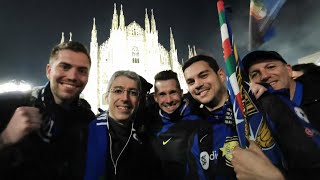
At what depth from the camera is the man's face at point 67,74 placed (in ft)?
7.27

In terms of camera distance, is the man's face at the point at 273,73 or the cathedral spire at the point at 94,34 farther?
the cathedral spire at the point at 94,34

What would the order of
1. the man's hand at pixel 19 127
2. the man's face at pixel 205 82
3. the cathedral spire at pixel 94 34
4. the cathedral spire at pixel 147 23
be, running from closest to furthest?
1. the man's hand at pixel 19 127
2. the man's face at pixel 205 82
3. the cathedral spire at pixel 94 34
4. the cathedral spire at pixel 147 23

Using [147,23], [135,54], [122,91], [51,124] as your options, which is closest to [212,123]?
[122,91]

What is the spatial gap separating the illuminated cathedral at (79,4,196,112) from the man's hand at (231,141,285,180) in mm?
25252

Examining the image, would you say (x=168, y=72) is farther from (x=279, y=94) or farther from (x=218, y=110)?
(x=279, y=94)

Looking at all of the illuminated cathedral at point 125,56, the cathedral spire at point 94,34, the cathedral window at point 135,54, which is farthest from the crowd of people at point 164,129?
the cathedral spire at point 94,34

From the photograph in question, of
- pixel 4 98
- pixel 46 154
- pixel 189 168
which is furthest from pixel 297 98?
pixel 4 98

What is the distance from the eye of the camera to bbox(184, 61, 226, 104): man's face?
7.69 feet

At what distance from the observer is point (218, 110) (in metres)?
2.25

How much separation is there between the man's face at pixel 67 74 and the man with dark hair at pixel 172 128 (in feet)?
3.74

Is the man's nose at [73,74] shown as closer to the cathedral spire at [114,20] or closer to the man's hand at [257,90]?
the man's hand at [257,90]

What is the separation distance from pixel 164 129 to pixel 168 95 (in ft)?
1.71

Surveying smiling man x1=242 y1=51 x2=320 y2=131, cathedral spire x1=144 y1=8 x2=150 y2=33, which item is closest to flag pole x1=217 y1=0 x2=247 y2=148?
smiling man x1=242 y1=51 x2=320 y2=131

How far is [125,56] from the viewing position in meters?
27.4
